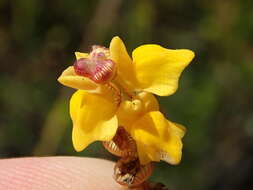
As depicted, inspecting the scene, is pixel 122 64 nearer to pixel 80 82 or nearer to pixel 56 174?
pixel 80 82

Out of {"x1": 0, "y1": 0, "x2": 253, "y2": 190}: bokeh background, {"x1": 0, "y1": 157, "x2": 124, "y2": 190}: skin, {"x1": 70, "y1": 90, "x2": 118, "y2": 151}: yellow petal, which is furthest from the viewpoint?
{"x1": 0, "y1": 0, "x2": 253, "y2": 190}: bokeh background

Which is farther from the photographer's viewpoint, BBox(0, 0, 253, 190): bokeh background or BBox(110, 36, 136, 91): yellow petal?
BBox(0, 0, 253, 190): bokeh background

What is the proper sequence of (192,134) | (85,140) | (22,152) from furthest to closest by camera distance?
(22,152) < (192,134) < (85,140)

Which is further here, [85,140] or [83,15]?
[83,15]

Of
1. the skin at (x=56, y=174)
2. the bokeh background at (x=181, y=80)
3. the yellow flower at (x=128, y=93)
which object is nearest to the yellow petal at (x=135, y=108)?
the yellow flower at (x=128, y=93)

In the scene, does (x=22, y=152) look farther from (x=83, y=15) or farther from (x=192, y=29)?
(x=192, y=29)

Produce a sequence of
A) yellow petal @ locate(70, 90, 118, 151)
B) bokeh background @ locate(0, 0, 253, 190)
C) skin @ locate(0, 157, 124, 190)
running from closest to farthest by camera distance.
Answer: yellow petal @ locate(70, 90, 118, 151), skin @ locate(0, 157, 124, 190), bokeh background @ locate(0, 0, 253, 190)

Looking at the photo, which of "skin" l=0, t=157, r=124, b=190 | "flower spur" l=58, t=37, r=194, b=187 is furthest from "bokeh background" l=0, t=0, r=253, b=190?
"flower spur" l=58, t=37, r=194, b=187

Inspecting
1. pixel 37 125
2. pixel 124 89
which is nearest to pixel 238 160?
pixel 37 125

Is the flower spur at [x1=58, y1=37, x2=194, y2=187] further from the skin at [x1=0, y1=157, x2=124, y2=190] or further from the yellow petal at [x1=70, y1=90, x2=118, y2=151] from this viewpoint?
the skin at [x1=0, y1=157, x2=124, y2=190]
